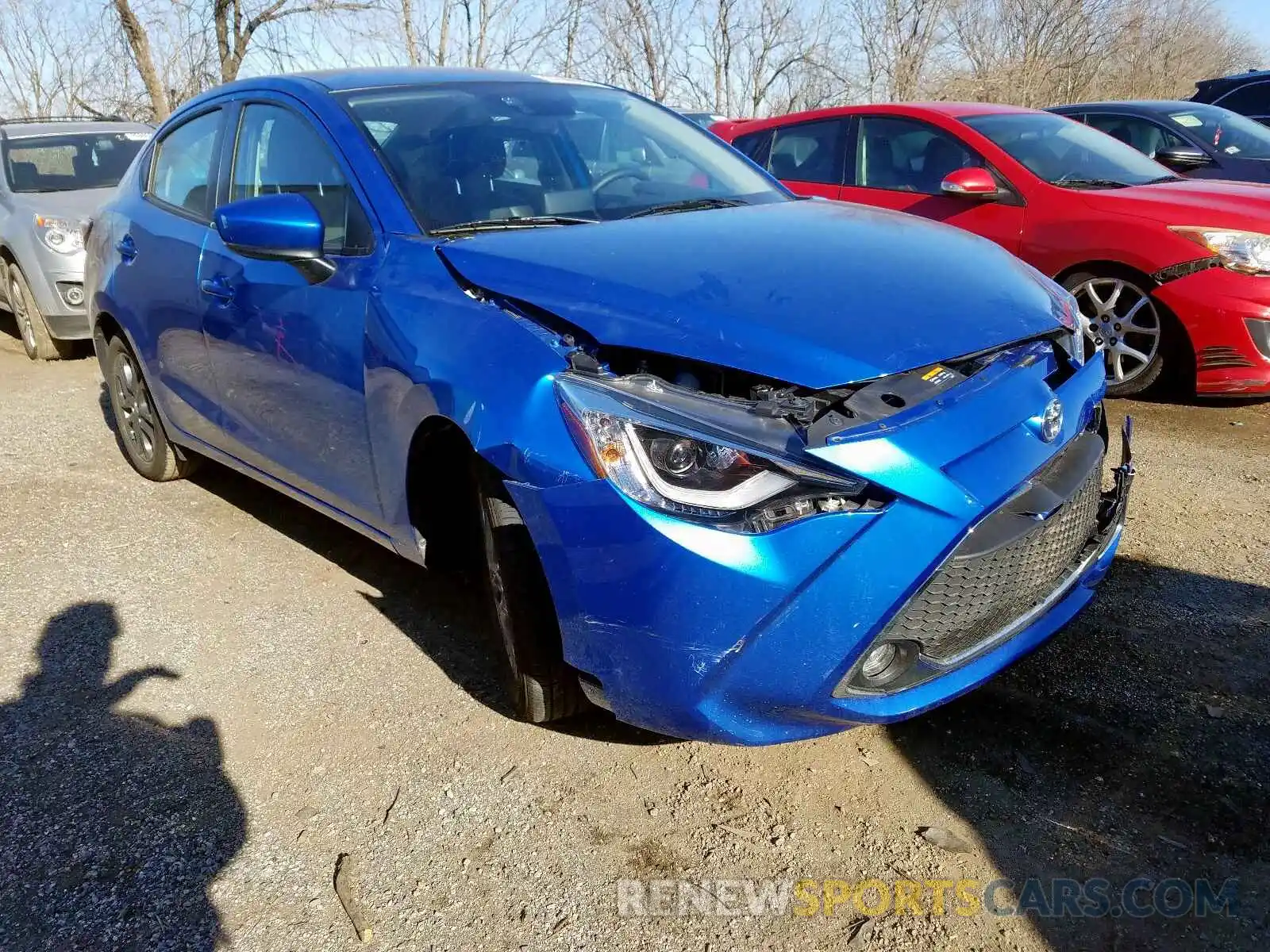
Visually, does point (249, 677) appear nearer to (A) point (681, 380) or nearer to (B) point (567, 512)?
Answer: (B) point (567, 512)

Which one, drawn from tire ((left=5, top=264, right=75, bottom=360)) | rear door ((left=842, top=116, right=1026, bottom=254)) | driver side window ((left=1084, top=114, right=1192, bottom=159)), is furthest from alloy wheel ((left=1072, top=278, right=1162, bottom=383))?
tire ((left=5, top=264, right=75, bottom=360))

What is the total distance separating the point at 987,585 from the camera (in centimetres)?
213

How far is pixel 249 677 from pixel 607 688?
1.37m

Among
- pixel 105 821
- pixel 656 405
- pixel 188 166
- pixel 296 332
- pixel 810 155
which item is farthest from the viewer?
pixel 810 155

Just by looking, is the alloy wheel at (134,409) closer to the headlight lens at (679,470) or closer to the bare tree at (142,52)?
the headlight lens at (679,470)

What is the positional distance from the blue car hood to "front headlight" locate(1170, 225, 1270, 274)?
2.52 meters

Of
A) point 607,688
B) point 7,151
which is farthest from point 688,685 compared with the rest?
point 7,151

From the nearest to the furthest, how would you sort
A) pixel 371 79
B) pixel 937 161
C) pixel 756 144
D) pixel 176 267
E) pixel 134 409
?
1. pixel 371 79
2. pixel 176 267
3. pixel 134 409
4. pixel 937 161
5. pixel 756 144

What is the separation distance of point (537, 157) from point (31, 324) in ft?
18.9

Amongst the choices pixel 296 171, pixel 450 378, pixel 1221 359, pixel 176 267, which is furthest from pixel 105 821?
pixel 1221 359

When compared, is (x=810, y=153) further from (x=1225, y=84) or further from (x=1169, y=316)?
(x=1225, y=84)

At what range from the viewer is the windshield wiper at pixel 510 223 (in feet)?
9.17

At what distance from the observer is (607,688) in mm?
2230

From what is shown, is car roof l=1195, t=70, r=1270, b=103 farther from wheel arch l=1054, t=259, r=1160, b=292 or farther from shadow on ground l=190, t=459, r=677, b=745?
shadow on ground l=190, t=459, r=677, b=745
